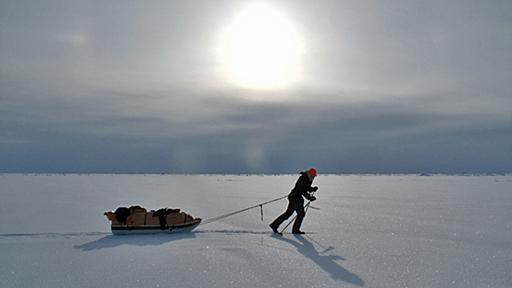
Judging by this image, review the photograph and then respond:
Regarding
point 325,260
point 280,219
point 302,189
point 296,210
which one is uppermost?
point 302,189

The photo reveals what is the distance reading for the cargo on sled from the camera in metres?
9.16

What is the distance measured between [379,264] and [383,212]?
7.55m

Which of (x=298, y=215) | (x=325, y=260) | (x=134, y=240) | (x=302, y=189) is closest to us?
(x=325, y=260)

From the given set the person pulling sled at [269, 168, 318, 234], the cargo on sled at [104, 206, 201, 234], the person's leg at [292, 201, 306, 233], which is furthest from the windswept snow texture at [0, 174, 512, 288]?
the person pulling sled at [269, 168, 318, 234]

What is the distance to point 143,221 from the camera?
363 inches

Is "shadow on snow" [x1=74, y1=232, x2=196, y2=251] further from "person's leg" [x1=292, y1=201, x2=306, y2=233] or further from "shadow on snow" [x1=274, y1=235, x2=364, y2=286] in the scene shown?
"person's leg" [x1=292, y1=201, x2=306, y2=233]

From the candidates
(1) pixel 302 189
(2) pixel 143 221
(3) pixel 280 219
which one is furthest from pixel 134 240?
(1) pixel 302 189

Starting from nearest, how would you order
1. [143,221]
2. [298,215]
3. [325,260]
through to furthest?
1. [325,260]
2. [143,221]
3. [298,215]

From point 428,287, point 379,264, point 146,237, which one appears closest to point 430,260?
point 379,264

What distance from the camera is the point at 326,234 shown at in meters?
9.22

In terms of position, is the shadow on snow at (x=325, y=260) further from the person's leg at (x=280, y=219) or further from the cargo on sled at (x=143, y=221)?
the cargo on sled at (x=143, y=221)

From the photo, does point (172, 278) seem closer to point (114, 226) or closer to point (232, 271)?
point (232, 271)

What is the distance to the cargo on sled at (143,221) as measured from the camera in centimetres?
916

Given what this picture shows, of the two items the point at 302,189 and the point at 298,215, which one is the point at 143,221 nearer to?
the point at 298,215
